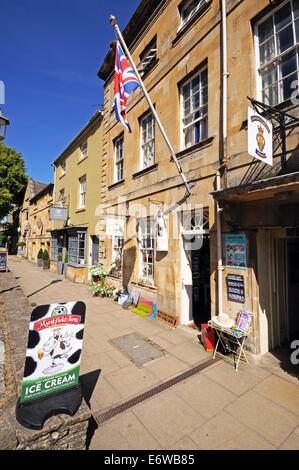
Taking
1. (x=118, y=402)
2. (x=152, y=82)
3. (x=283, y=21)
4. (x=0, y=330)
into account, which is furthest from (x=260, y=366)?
(x=152, y=82)

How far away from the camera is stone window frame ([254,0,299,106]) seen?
172 inches

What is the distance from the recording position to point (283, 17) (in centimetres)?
460

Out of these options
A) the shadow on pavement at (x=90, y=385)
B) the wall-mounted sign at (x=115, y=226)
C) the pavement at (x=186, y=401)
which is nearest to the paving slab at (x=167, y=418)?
the pavement at (x=186, y=401)

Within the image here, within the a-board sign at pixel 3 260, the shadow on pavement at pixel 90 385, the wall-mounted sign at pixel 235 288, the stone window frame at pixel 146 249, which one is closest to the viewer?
the shadow on pavement at pixel 90 385

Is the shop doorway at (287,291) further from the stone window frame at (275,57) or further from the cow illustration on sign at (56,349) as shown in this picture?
the cow illustration on sign at (56,349)

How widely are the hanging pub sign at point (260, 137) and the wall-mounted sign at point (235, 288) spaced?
2.28m

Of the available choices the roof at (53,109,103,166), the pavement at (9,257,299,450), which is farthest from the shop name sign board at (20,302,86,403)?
the roof at (53,109,103,166)

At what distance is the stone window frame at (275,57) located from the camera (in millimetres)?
4367

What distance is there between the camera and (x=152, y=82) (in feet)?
26.5

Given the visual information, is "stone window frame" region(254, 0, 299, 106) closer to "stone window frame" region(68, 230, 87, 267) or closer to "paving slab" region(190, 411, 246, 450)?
"paving slab" region(190, 411, 246, 450)

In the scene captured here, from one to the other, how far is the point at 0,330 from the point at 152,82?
8656 mm

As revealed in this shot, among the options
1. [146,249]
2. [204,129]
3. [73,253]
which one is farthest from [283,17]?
[73,253]

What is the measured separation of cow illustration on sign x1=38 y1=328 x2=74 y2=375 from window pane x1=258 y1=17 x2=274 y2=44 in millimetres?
6543

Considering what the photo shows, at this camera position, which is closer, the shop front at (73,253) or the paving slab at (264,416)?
the paving slab at (264,416)
